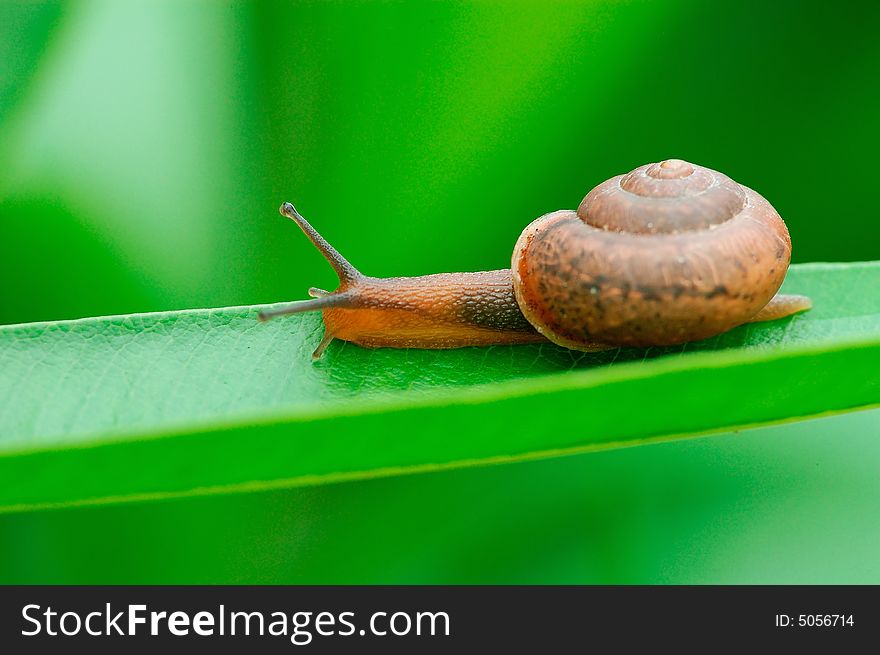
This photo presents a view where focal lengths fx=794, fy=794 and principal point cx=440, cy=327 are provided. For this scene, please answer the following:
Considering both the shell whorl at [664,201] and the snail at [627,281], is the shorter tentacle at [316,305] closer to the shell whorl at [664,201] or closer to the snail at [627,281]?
the snail at [627,281]

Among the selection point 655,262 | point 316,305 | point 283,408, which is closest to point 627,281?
point 655,262

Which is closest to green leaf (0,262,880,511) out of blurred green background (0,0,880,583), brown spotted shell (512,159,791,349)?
brown spotted shell (512,159,791,349)

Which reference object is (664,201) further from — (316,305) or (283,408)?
(283,408)

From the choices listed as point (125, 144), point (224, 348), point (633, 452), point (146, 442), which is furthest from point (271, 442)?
point (125, 144)

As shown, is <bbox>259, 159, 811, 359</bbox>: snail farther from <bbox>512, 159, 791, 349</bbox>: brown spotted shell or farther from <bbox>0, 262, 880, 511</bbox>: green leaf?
<bbox>0, 262, 880, 511</bbox>: green leaf

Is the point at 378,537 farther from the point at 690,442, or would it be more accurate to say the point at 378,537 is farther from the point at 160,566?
the point at 690,442

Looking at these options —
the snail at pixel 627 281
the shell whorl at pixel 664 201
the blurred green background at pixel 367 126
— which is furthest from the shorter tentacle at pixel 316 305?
the shell whorl at pixel 664 201
